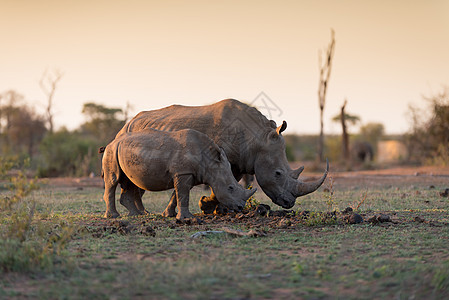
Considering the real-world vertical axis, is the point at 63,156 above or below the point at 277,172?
above

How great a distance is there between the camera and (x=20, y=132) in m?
36.8

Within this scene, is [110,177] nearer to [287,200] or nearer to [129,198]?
[129,198]

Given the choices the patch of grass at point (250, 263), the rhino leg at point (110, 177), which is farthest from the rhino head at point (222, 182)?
the rhino leg at point (110, 177)

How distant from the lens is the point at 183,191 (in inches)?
309

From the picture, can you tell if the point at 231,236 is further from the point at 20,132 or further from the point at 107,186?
the point at 20,132

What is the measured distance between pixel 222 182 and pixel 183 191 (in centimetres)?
61

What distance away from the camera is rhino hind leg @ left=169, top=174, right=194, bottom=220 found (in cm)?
782

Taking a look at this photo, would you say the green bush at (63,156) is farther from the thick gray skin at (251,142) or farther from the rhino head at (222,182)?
the rhino head at (222,182)

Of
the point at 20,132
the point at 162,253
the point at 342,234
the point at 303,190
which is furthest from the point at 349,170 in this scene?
the point at 20,132

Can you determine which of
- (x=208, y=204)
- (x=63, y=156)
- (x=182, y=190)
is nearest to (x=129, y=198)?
(x=208, y=204)

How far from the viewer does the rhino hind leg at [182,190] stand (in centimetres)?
782

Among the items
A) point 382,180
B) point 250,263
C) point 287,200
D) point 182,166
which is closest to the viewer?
point 250,263

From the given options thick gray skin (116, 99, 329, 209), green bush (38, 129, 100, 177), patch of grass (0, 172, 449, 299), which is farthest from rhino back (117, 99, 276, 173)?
green bush (38, 129, 100, 177)

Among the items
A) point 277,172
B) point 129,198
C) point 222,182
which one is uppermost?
point 277,172
